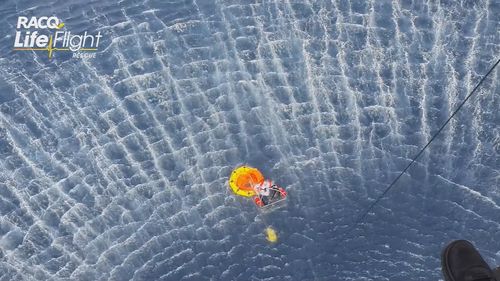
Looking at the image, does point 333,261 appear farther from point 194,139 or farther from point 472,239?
point 194,139

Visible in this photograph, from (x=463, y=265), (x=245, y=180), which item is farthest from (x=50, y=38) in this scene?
(x=463, y=265)

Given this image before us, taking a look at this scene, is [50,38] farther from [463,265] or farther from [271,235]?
[463,265]

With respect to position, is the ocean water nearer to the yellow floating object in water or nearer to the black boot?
the yellow floating object in water

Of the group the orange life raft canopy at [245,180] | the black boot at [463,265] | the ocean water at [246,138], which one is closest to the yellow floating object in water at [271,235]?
the ocean water at [246,138]

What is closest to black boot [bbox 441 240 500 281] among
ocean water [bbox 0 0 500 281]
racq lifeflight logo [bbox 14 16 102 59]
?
ocean water [bbox 0 0 500 281]

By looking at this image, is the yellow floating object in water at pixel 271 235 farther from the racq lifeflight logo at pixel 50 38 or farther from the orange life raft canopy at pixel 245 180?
the racq lifeflight logo at pixel 50 38

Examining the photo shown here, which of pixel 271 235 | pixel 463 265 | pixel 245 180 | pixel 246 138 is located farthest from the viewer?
pixel 246 138
